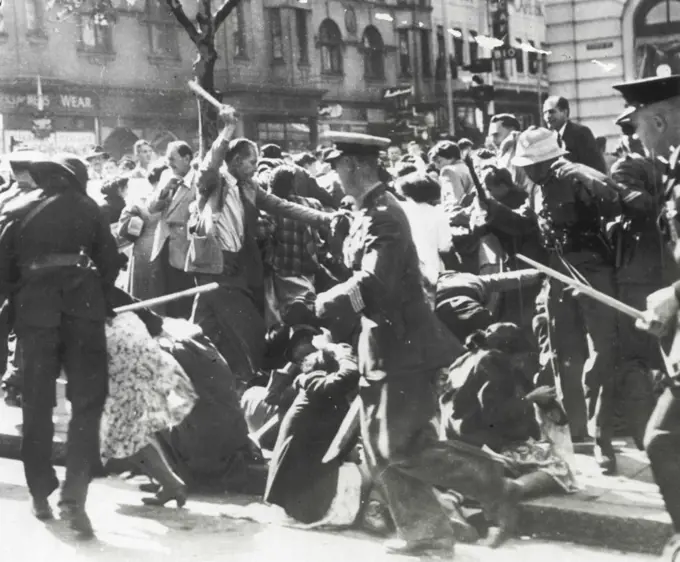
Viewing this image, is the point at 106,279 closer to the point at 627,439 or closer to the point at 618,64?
the point at 627,439

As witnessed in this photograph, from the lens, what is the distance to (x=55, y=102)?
9492 millimetres

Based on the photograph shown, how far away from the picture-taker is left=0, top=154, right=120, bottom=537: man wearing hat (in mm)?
5812

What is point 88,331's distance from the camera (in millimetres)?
5973

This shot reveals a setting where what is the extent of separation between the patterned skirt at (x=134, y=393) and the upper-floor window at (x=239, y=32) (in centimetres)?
297

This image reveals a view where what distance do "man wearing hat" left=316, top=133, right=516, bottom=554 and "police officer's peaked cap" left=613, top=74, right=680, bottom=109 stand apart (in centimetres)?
118

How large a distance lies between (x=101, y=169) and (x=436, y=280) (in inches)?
200

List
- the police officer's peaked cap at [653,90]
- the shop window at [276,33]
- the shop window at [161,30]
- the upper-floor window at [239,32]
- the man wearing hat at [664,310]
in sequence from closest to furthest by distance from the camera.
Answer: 1. the man wearing hat at [664,310]
2. the police officer's peaked cap at [653,90]
3. the shop window at [276,33]
4. the upper-floor window at [239,32]
5. the shop window at [161,30]

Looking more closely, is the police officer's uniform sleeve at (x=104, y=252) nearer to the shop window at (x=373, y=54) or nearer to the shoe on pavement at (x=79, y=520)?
the shoe on pavement at (x=79, y=520)

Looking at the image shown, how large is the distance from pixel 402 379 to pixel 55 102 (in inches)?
211

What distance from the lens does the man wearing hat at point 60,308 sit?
581 cm

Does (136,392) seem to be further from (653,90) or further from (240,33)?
(240,33)

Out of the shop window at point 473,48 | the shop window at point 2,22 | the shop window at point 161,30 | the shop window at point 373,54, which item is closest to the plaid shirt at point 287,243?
the shop window at point 373,54

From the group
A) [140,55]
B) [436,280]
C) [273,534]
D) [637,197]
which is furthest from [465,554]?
[140,55]

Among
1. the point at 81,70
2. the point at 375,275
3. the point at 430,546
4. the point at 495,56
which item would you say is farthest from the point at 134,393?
the point at 81,70
